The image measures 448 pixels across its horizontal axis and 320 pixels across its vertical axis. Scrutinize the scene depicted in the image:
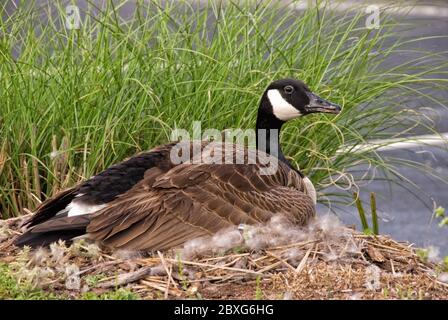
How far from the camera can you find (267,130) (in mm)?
6121

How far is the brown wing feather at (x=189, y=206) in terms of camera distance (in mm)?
4953

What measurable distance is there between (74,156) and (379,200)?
14.7 ft

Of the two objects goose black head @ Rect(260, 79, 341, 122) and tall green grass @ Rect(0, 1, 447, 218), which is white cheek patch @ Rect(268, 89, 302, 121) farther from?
tall green grass @ Rect(0, 1, 447, 218)

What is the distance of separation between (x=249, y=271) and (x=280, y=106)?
1.58m

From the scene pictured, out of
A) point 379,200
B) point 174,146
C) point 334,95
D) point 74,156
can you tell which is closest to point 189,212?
point 174,146

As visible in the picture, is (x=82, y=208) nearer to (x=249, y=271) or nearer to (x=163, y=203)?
(x=163, y=203)

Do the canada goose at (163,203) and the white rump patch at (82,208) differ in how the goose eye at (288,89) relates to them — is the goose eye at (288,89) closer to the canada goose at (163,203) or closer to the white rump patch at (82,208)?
the canada goose at (163,203)

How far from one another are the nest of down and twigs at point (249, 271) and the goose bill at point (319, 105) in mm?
917

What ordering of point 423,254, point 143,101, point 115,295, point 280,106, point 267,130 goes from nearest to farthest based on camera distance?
point 115,295, point 423,254, point 280,106, point 267,130, point 143,101

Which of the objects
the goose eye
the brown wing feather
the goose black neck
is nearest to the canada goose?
the brown wing feather

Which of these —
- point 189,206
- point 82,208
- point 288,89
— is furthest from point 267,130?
point 82,208

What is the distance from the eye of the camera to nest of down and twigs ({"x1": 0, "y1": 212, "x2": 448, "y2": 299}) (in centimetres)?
462

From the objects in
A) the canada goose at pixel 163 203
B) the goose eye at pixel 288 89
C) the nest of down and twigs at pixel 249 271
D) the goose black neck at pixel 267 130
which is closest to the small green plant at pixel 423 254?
the nest of down and twigs at pixel 249 271

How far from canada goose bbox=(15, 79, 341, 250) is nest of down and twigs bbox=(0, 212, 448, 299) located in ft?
0.32
